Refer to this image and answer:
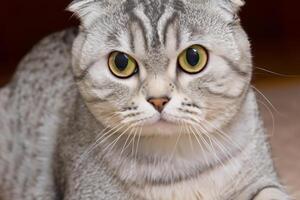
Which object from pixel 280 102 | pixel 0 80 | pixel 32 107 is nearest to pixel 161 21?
pixel 32 107

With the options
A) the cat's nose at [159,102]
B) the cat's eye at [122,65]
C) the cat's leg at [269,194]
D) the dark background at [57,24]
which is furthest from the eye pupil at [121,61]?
the dark background at [57,24]

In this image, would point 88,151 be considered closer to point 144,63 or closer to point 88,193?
point 88,193

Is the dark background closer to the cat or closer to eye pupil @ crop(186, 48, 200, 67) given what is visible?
the cat

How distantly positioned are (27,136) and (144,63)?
71cm

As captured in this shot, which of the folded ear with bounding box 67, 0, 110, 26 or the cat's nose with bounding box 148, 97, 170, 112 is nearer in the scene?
the cat's nose with bounding box 148, 97, 170, 112

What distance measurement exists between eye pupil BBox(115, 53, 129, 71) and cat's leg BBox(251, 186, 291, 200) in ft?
1.43

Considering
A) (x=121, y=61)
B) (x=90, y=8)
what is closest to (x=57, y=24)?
(x=90, y=8)

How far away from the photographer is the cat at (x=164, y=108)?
1341 millimetres

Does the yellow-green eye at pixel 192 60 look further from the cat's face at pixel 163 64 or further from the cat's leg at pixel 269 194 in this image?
the cat's leg at pixel 269 194

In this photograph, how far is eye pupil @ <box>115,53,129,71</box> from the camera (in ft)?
4.48

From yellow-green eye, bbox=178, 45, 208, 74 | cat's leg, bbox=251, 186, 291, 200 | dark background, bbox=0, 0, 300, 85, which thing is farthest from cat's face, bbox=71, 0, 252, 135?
A: dark background, bbox=0, 0, 300, 85

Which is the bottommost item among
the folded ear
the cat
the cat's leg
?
the cat's leg

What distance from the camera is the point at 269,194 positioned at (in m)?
1.53

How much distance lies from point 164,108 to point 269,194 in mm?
379
